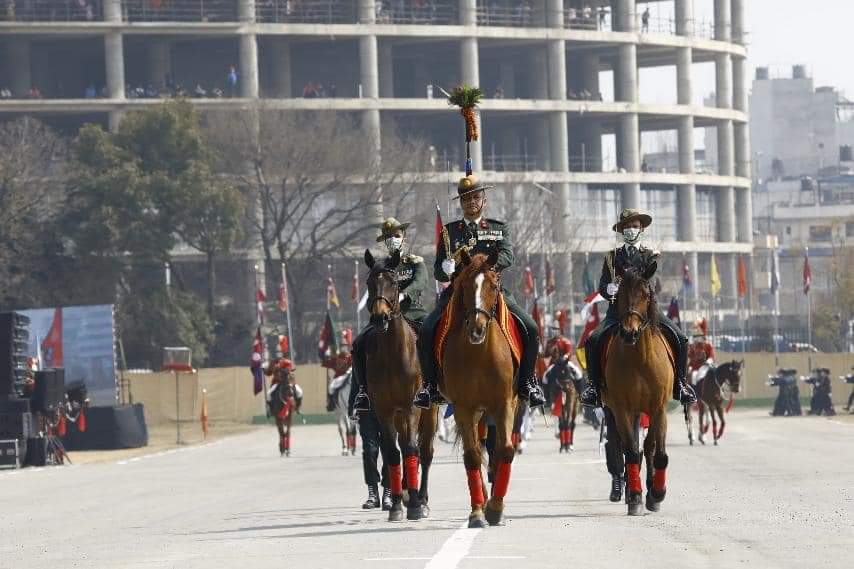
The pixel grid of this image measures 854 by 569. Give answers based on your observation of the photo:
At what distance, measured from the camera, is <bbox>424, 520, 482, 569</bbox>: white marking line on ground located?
14328 millimetres

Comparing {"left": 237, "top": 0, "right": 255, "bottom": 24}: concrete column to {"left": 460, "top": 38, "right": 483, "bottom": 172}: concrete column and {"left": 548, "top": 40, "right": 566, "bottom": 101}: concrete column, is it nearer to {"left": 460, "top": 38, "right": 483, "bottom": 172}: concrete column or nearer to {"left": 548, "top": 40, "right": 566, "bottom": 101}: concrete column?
{"left": 460, "top": 38, "right": 483, "bottom": 172}: concrete column

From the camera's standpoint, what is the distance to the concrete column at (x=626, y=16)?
115188 millimetres

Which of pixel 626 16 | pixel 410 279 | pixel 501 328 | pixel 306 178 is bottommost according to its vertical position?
pixel 501 328

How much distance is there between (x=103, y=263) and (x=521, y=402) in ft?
219

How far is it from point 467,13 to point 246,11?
12262 millimetres

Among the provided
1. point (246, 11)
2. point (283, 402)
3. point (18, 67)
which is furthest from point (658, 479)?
point (18, 67)

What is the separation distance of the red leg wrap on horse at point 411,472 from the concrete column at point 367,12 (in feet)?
294

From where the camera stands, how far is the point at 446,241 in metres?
18.5

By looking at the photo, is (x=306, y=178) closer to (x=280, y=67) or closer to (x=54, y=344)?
(x=280, y=67)

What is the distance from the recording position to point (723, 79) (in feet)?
402

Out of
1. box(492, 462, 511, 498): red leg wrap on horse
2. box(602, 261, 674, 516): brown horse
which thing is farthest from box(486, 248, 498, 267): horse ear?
box(602, 261, 674, 516): brown horse

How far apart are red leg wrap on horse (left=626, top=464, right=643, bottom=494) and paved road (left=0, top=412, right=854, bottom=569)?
367 mm

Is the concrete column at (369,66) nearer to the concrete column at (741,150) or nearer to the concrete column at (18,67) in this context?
the concrete column at (18,67)

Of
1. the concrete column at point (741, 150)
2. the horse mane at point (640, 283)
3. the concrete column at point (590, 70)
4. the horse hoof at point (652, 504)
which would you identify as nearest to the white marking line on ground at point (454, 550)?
the horse hoof at point (652, 504)
